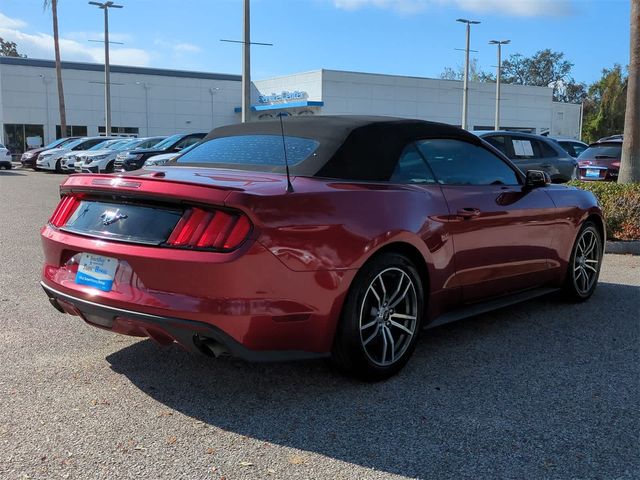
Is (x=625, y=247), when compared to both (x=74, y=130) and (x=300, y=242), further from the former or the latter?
(x=74, y=130)

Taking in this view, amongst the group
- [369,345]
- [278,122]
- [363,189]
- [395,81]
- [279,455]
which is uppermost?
[395,81]

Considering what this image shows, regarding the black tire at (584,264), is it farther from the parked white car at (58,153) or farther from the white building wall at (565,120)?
the white building wall at (565,120)

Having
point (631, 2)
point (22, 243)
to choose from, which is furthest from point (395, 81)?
point (22, 243)

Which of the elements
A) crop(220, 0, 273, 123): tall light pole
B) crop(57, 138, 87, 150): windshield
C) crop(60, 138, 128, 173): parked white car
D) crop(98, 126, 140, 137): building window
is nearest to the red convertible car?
crop(220, 0, 273, 123): tall light pole

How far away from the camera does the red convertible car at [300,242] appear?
3139 mm

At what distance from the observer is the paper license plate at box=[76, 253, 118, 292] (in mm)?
3350

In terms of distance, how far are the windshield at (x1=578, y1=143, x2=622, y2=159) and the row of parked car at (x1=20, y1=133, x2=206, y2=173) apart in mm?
9399

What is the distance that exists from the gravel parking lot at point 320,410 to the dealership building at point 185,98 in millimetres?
40015

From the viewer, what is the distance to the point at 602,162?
14.2 m

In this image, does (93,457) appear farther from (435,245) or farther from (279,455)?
(435,245)

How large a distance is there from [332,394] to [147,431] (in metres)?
1.04

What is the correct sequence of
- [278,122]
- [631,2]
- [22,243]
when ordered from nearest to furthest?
[278,122] < [22,243] < [631,2]

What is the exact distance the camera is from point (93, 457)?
2855 mm

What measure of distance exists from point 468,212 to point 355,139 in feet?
3.14
